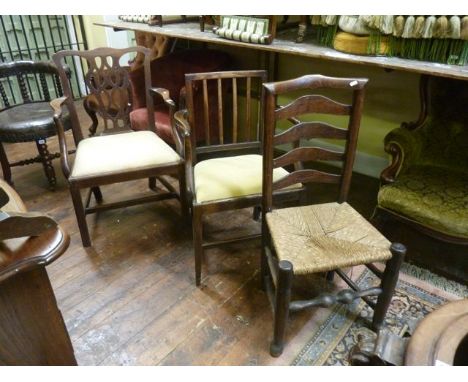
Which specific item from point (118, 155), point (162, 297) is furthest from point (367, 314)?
point (118, 155)

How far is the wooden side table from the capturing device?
0.66 m

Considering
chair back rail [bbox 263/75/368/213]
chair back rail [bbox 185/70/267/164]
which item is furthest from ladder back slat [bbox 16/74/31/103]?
chair back rail [bbox 263/75/368/213]

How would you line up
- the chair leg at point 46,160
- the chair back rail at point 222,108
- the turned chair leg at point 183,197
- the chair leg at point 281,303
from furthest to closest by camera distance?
the chair leg at point 46,160, the turned chair leg at point 183,197, the chair back rail at point 222,108, the chair leg at point 281,303

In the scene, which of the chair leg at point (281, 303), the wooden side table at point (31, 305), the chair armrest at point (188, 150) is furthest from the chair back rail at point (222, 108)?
the wooden side table at point (31, 305)

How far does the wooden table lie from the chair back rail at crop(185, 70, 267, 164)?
0.69 ft

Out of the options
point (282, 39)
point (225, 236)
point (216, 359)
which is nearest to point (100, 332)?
point (216, 359)

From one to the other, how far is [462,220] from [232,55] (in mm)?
2136

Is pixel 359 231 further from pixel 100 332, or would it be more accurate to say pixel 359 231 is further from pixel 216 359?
pixel 100 332

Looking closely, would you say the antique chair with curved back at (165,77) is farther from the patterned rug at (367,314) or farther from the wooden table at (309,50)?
the patterned rug at (367,314)

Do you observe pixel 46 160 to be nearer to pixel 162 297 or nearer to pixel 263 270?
pixel 162 297

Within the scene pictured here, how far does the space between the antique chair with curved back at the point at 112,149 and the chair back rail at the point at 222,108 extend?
22 centimetres

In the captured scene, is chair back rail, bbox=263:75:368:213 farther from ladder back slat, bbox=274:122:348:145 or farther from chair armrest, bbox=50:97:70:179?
chair armrest, bbox=50:97:70:179

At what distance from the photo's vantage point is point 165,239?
2000 mm

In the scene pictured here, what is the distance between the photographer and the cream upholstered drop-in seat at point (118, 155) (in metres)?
1.74
